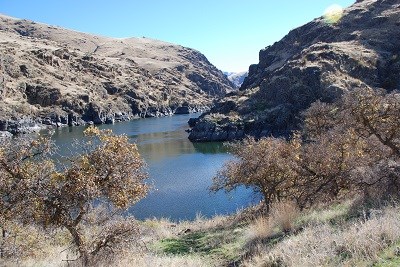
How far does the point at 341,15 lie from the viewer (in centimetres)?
13362

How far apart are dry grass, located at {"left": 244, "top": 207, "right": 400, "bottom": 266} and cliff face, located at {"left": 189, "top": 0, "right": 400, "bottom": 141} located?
78.6 metres

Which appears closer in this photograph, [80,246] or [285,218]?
[80,246]

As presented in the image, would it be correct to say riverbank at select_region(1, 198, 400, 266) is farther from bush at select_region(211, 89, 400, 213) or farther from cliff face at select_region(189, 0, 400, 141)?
cliff face at select_region(189, 0, 400, 141)

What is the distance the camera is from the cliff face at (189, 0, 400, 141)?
9056 centimetres

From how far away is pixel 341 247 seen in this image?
27.3 ft

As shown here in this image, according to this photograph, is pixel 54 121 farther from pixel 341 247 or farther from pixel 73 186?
pixel 341 247

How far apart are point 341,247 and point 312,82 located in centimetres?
9025

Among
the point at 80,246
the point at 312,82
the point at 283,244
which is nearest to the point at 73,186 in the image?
the point at 80,246

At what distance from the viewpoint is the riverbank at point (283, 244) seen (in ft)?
25.8

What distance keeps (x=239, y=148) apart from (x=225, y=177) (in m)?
2.06

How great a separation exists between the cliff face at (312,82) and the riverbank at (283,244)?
73723 millimetres

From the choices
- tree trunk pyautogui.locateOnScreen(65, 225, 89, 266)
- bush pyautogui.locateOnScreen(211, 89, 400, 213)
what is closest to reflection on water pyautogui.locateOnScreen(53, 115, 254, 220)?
tree trunk pyautogui.locateOnScreen(65, 225, 89, 266)

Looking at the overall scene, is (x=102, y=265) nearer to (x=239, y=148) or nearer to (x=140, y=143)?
(x=239, y=148)

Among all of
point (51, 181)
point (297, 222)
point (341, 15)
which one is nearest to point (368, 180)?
point (297, 222)
